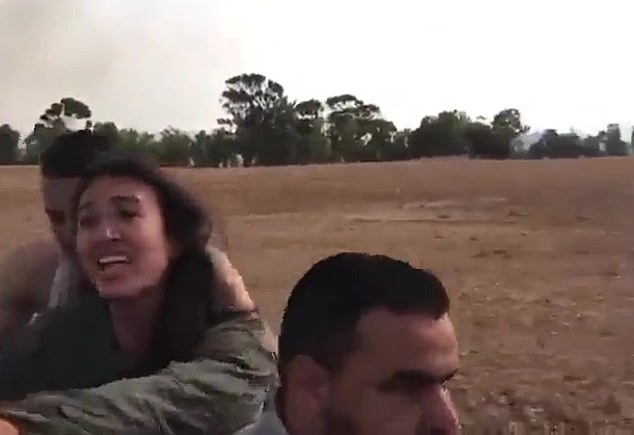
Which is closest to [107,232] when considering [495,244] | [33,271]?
[33,271]

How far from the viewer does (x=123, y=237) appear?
0.77m

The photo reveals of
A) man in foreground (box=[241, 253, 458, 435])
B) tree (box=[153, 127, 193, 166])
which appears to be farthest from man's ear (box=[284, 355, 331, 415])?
tree (box=[153, 127, 193, 166])

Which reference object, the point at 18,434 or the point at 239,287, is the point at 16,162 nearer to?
the point at 239,287

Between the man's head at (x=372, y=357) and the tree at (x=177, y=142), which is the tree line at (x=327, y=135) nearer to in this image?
the tree at (x=177, y=142)

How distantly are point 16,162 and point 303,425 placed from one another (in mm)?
1186

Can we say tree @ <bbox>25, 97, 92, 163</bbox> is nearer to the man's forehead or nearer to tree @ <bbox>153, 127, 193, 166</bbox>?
tree @ <bbox>153, 127, 193, 166</bbox>

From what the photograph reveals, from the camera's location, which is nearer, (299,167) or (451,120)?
(451,120)

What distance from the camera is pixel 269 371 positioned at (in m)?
0.80

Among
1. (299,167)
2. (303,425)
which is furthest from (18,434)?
(299,167)

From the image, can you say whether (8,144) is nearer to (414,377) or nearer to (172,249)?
(172,249)

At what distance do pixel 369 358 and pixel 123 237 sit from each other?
288 mm

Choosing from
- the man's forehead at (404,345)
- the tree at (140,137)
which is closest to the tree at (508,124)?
the tree at (140,137)

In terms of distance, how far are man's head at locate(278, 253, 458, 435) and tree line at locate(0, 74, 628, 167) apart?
1069mm

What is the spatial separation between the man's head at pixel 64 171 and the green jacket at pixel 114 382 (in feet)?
0.35
